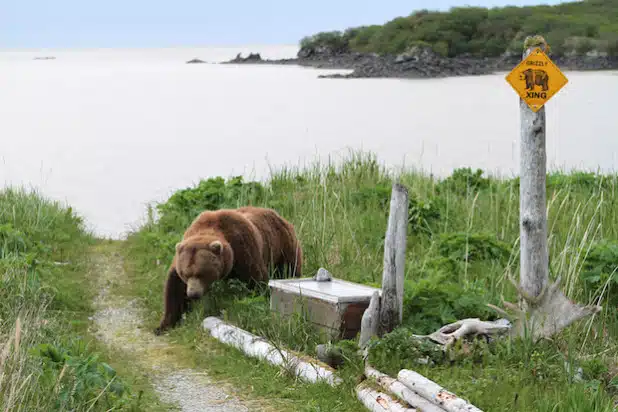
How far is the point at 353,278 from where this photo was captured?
9570 millimetres

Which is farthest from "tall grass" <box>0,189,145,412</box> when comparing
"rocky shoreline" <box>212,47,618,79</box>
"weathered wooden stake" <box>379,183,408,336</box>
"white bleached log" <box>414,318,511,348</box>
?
"rocky shoreline" <box>212,47,618,79</box>

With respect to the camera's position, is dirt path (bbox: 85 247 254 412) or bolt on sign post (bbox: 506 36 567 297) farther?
bolt on sign post (bbox: 506 36 567 297)

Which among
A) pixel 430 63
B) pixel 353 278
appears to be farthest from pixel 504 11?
pixel 353 278

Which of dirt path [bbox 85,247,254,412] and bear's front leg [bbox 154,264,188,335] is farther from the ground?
bear's front leg [bbox 154,264,188,335]

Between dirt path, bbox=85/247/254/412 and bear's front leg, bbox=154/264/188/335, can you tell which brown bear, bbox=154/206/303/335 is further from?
dirt path, bbox=85/247/254/412

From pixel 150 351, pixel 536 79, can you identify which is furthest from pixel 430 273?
pixel 150 351

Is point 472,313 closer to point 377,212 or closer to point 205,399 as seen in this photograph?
point 205,399

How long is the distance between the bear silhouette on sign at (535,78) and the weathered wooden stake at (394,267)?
1263 millimetres

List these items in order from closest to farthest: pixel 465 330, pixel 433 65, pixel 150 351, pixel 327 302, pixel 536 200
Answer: pixel 465 330
pixel 536 200
pixel 327 302
pixel 150 351
pixel 433 65

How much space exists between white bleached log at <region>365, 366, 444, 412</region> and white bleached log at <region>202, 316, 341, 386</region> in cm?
34

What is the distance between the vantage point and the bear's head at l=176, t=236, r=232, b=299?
8.52m

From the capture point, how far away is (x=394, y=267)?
7.17 metres

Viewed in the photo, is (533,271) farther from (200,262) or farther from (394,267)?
(200,262)

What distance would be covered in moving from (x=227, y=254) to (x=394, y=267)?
2.15 m
